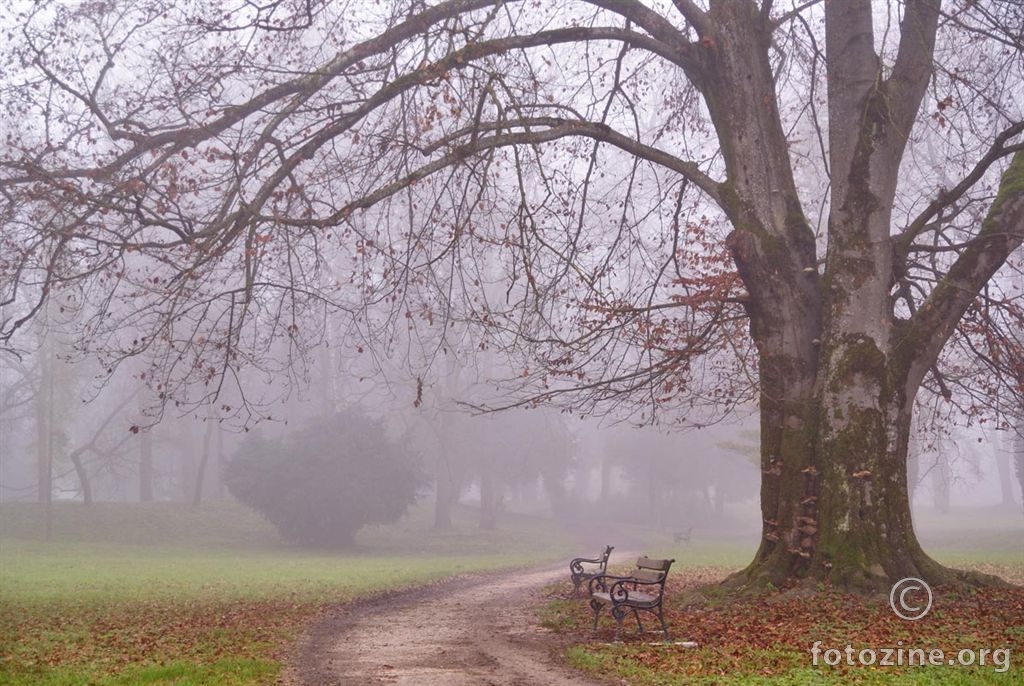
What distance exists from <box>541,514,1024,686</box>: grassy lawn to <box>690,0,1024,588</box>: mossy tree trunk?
705mm

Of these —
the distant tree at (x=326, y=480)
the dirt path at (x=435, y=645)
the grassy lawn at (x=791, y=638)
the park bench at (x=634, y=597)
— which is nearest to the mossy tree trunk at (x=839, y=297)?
the grassy lawn at (x=791, y=638)

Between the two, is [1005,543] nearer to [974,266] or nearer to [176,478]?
[974,266]

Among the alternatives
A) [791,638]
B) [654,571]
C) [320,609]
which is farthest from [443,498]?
[791,638]

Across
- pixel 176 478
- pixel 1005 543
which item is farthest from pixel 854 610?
pixel 176 478

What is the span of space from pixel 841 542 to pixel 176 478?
53.7 meters

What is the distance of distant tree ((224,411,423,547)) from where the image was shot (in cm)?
3522

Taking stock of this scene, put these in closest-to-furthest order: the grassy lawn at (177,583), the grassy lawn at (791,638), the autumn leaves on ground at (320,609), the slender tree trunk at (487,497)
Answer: the grassy lawn at (791,638) → the autumn leaves on ground at (320,609) → the grassy lawn at (177,583) → the slender tree trunk at (487,497)

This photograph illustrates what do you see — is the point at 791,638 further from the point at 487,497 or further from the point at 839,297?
the point at 487,497

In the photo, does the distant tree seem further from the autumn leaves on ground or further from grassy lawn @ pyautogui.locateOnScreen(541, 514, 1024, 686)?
grassy lawn @ pyautogui.locateOnScreen(541, 514, 1024, 686)

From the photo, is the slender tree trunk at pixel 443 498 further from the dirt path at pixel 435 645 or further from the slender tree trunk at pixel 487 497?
the dirt path at pixel 435 645

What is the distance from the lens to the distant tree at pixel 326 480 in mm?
35219

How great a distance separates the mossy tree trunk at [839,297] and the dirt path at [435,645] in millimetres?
3499

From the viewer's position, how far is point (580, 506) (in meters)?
59.5

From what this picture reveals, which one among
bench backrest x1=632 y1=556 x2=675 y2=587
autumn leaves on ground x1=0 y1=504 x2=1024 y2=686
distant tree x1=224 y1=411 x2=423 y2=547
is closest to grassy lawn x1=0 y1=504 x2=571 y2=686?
autumn leaves on ground x1=0 y1=504 x2=1024 y2=686
